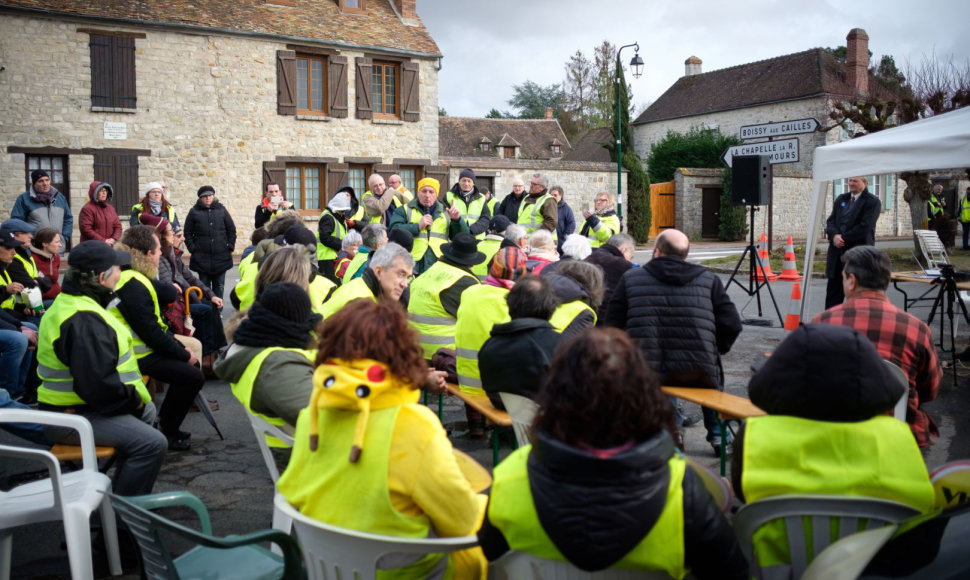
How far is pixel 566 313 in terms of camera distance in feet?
15.6

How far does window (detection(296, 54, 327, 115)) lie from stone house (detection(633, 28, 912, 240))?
603 inches

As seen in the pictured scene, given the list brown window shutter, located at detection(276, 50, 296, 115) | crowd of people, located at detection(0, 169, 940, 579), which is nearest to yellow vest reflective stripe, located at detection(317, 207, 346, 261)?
crowd of people, located at detection(0, 169, 940, 579)

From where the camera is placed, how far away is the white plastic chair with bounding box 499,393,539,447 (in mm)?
4055

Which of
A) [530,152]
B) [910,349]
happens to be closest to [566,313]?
[910,349]

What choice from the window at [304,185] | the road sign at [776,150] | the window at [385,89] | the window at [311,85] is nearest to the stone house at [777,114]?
the window at [385,89]

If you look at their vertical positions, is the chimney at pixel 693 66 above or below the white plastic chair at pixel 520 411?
above

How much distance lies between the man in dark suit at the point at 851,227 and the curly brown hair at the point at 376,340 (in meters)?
8.49

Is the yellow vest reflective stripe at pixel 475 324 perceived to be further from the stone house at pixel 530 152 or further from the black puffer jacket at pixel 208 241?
the stone house at pixel 530 152

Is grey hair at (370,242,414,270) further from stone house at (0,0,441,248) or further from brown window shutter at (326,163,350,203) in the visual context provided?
brown window shutter at (326,163,350,203)

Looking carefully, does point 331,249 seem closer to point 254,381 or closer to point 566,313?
point 566,313

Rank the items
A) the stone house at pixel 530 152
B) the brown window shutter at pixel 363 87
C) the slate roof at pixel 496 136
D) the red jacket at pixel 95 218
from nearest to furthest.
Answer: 1. the red jacket at pixel 95 218
2. the brown window shutter at pixel 363 87
3. the stone house at pixel 530 152
4. the slate roof at pixel 496 136

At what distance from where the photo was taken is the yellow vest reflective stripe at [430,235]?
9719 mm

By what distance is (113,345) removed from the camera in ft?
13.4

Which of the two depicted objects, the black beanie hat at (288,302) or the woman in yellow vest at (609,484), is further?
the black beanie hat at (288,302)
